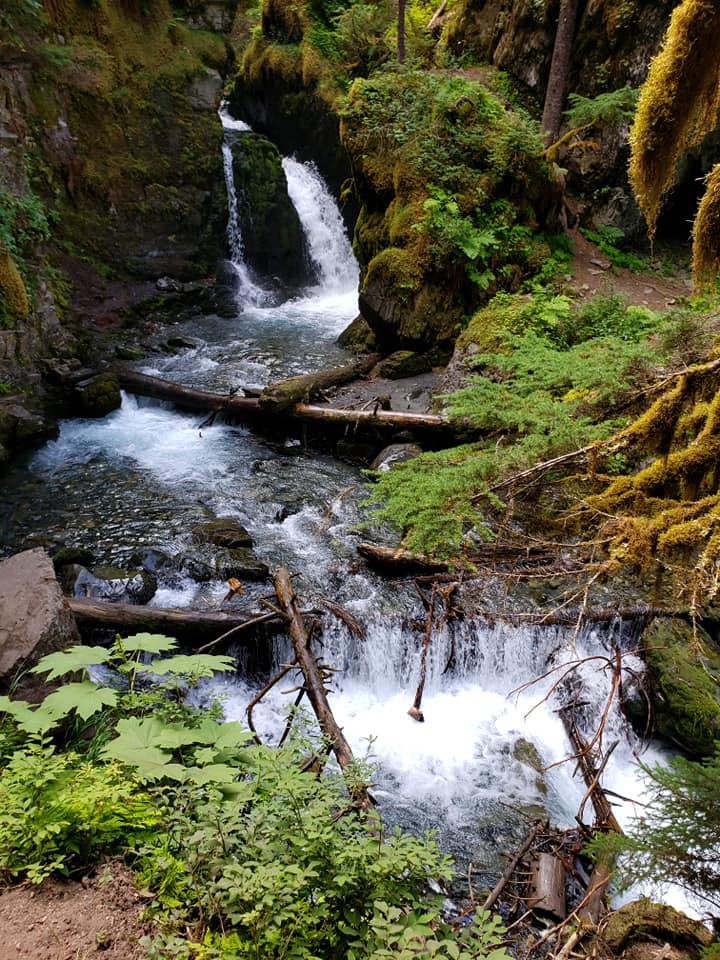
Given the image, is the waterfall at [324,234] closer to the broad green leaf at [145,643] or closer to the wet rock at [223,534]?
the wet rock at [223,534]

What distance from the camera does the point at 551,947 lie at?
384 centimetres

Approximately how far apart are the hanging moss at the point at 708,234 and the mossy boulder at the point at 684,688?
3.53 m

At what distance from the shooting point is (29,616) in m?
4.41

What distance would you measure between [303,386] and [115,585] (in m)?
5.15

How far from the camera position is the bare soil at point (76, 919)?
2.17m

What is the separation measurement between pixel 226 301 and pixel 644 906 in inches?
682

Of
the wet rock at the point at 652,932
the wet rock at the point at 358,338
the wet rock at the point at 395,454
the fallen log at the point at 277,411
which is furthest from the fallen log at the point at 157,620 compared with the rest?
the wet rock at the point at 358,338

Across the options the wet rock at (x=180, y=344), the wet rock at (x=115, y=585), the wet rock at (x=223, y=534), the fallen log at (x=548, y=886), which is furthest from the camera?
the wet rock at (x=180, y=344)

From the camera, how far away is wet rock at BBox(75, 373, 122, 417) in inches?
442

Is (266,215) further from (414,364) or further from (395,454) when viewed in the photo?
(395,454)

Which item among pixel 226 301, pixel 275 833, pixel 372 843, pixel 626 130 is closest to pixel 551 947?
pixel 372 843

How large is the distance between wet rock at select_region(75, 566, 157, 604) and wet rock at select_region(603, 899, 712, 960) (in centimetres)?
541

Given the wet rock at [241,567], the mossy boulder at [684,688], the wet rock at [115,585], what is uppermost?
the wet rock at [115,585]

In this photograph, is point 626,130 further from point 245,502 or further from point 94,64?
point 94,64
